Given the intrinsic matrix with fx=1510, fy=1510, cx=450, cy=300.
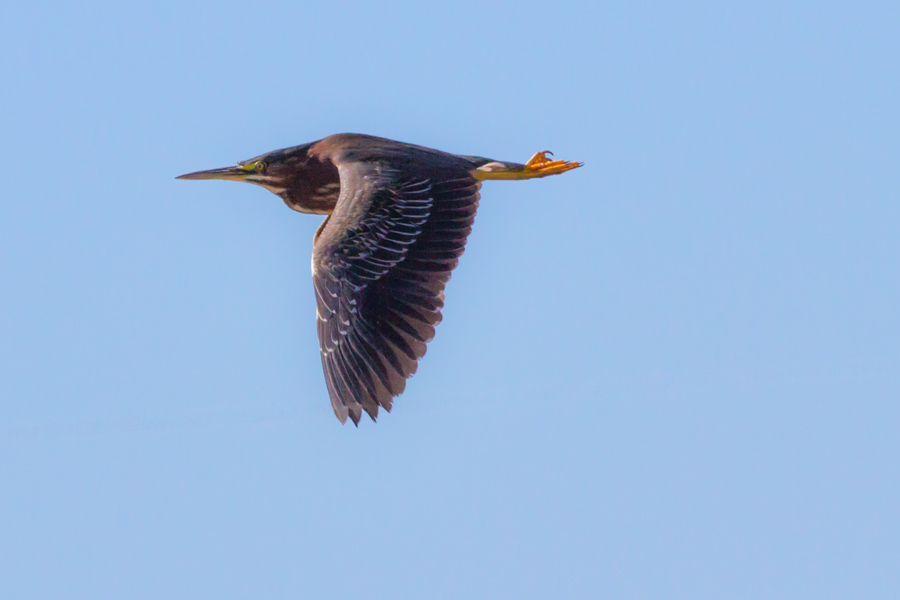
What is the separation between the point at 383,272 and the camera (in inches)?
616

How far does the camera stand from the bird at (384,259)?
15.1 m

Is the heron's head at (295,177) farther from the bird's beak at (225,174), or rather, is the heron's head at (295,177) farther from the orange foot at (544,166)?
the orange foot at (544,166)

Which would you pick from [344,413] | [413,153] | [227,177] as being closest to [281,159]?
[227,177]

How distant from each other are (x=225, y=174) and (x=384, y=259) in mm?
4024

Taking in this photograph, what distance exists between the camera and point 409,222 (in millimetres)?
16062

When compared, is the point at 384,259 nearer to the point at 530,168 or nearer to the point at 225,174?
the point at 530,168

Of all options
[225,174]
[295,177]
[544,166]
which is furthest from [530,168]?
[225,174]

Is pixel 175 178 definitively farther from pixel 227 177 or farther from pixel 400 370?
pixel 400 370

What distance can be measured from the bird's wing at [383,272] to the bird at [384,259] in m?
0.01

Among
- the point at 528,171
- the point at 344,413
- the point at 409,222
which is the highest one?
the point at 528,171

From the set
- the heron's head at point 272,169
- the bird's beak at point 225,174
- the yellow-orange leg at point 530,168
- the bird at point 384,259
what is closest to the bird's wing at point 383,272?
the bird at point 384,259

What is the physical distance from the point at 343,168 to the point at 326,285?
6.55 feet

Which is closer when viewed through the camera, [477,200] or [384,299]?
[384,299]

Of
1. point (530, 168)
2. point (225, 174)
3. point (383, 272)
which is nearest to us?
point (383, 272)
